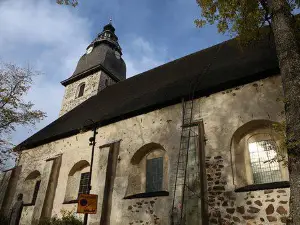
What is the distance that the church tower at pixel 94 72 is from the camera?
19812mm

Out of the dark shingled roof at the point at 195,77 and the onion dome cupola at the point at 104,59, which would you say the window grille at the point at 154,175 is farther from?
the onion dome cupola at the point at 104,59

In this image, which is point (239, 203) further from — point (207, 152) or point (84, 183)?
point (84, 183)

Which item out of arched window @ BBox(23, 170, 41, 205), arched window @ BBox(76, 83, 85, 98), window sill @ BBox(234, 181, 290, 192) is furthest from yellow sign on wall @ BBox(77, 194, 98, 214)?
arched window @ BBox(76, 83, 85, 98)

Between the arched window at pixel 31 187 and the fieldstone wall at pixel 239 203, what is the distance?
8.92 m

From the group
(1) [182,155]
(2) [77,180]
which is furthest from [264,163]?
(2) [77,180]

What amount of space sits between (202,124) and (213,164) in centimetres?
136

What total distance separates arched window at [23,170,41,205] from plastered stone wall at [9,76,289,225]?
1130 mm

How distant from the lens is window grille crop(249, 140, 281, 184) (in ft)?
23.3

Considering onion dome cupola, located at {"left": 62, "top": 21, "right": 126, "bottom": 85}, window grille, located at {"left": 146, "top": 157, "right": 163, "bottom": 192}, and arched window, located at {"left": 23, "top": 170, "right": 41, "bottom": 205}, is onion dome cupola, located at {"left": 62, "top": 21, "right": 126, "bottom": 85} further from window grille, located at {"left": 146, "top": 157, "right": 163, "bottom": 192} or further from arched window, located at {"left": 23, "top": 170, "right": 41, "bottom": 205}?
window grille, located at {"left": 146, "top": 157, "right": 163, "bottom": 192}

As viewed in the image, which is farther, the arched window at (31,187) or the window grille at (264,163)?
the arched window at (31,187)

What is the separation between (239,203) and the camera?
6660mm

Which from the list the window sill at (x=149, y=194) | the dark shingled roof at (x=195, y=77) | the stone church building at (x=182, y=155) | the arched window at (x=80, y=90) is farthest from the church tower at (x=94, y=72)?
the window sill at (x=149, y=194)

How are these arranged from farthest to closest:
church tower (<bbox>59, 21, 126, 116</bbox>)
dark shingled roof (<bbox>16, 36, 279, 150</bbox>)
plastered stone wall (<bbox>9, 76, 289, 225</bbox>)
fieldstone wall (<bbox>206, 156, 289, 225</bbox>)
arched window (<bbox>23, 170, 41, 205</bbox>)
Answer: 1. church tower (<bbox>59, 21, 126, 116</bbox>)
2. arched window (<bbox>23, 170, 41, 205</bbox>)
3. dark shingled roof (<bbox>16, 36, 279, 150</bbox>)
4. plastered stone wall (<bbox>9, 76, 289, 225</bbox>)
5. fieldstone wall (<bbox>206, 156, 289, 225</bbox>)

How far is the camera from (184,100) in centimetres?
904
